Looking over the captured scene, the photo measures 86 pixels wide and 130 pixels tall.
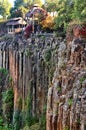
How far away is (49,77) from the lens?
33562 millimetres

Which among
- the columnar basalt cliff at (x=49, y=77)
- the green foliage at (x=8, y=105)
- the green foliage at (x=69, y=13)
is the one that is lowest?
the green foliage at (x=8, y=105)

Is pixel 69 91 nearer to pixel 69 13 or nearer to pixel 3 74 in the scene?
pixel 69 13

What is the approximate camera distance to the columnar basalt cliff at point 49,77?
908 inches

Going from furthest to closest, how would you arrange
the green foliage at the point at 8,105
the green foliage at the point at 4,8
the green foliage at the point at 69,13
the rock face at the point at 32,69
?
the green foliage at the point at 4,8
the green foliage at the point at 8,105
the rock face at the point at 32,69
the green foliage at the point at 69,13

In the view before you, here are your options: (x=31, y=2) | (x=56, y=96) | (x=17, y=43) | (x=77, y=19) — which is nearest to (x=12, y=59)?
(x=17, y=43)

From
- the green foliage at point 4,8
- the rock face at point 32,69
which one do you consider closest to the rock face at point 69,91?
the rock face at point 32,69

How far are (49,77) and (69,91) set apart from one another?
369 inches

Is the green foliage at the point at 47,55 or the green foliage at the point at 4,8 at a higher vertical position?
the green foliage at the point at 47,55

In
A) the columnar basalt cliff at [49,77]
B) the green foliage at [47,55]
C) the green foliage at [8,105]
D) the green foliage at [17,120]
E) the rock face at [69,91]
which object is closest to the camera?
the rock face at [69,91]

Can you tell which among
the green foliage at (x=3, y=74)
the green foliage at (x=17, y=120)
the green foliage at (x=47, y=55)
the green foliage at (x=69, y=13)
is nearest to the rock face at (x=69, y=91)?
the green foliage at (x=69, y=13)

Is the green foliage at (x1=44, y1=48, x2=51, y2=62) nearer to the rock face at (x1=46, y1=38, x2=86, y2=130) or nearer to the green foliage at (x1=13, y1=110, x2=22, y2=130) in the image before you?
the rock face at (x1=46, y1=38, x2=86, y2=130)

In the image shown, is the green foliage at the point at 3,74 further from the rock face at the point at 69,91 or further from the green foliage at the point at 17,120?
the rock face at the point at 69,91

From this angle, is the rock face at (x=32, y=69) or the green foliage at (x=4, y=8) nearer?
the rock face at (x=32, y=69)

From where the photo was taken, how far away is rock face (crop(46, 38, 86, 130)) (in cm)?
2194
